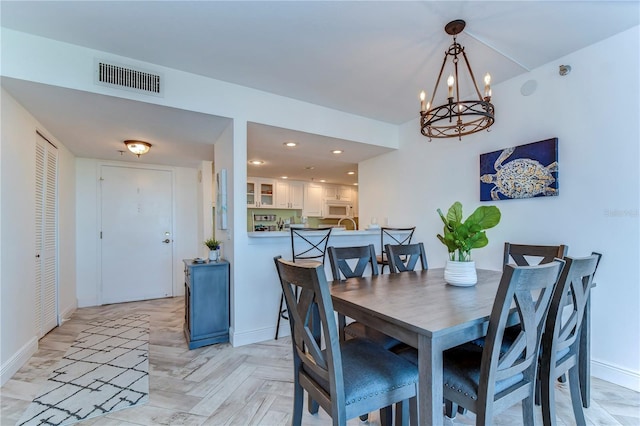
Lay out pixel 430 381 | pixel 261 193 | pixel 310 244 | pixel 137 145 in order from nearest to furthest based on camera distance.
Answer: pixel 430 381, pixel 310 244, pixel 137 145, pixel 261 193

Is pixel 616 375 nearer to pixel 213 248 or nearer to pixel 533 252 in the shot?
pixel 533 252

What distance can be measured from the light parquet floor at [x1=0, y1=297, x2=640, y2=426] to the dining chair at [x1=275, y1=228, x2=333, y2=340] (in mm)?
592

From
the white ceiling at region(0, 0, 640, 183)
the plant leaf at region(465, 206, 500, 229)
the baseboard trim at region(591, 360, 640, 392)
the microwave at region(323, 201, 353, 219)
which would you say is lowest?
the baseboard trim at region(591, 360, 640, 392)

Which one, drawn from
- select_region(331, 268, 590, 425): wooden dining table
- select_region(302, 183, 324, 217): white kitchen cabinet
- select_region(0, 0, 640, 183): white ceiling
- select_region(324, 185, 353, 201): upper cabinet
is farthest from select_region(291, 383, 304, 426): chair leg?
select_region(324, 185, 353, 201): upper cabinet

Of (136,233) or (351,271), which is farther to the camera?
(136,233)

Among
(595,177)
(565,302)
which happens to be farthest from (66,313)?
(595,177)

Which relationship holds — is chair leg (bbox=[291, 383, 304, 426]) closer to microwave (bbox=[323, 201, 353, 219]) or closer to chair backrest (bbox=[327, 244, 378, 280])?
chair backrest (bbox=[327, 244, 378, 280])

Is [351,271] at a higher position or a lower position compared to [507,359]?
higher

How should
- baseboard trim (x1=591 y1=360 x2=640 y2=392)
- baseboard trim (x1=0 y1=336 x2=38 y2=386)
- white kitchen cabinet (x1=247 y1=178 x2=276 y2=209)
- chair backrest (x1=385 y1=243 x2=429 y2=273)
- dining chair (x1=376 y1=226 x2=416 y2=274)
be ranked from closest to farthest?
1. baseboard trim (x1=591 y1=360 x2=640 y2=392)
2. baseboard trim (x1=0 y1=336 x2=38 y2=386)
3. chair backrest (x1=385 y1=243 x2=429 y2=273)
4. dining chair (x1=376 y1=226 x2=416 y2=274)
5. white kitchen cabinet (x1=247 y1=178 x2=276 y2=209)

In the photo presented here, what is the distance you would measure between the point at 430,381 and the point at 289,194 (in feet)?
18.2

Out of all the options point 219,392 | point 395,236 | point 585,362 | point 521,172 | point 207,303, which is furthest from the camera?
point 395,236

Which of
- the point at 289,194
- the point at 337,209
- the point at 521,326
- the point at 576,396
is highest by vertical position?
the point at 289,194

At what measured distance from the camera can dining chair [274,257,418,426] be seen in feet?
3.66

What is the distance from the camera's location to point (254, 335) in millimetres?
2875
